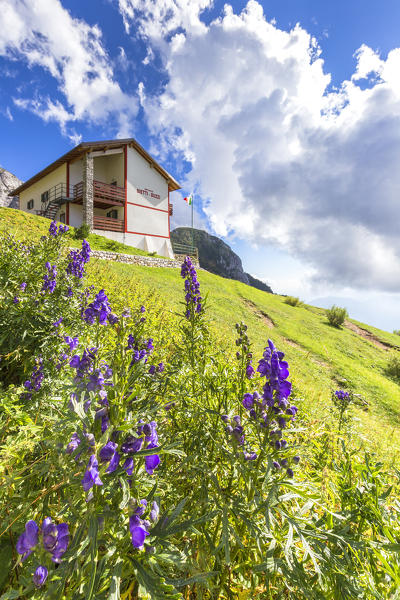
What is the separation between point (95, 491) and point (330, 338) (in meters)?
20.0

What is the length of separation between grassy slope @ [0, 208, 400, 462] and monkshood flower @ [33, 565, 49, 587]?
6327 mm

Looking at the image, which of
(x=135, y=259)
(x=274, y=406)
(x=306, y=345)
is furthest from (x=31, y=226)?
(x=274, y=406)

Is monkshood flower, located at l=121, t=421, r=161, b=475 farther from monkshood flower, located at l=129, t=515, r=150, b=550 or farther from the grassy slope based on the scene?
the grassy slope

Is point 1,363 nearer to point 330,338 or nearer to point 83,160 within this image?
point 330,338

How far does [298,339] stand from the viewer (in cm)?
1625

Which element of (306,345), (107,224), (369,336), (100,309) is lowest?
(369,336)

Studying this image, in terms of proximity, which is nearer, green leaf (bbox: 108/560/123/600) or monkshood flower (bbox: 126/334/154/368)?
green leaf (bbox: 108/560/123/600)

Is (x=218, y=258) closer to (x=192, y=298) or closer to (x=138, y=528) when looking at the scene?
(x=192, y=298)

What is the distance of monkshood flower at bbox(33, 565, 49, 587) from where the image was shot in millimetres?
961

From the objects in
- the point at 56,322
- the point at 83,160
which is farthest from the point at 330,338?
the point at 83,160

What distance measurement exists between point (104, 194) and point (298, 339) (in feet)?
71.3

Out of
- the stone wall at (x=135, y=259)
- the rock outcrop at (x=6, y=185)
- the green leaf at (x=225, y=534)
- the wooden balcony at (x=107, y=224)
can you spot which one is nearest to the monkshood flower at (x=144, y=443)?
the green leaf at (x=225, y=534)

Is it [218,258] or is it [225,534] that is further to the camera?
[218,258]

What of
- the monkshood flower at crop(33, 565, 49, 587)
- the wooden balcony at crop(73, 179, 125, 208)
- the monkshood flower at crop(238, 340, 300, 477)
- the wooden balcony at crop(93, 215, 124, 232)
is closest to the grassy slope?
the wooden balcony at crop(93, 215, 124, 232)
